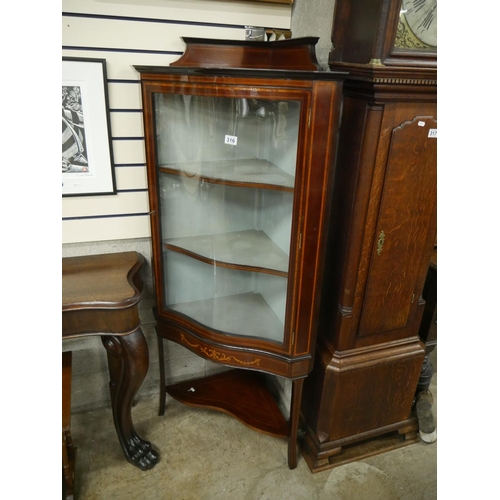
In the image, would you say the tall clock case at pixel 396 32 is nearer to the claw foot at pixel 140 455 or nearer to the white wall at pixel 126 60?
the white wall at pixel 126 60

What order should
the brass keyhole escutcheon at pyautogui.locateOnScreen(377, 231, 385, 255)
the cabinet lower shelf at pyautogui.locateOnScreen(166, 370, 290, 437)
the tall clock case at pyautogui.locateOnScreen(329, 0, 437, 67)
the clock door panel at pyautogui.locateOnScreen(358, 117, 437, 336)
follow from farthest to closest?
the cabinet lower shelf at pyautogui.locateOnScreen(166, 370, 290, 437), the brass keyhole escutcheon at pyautogui.locateOnScreen(377, 231, 385, 255), the clock door panel at pyautogui.locateOnScreen(358, 117, 437, 336), the tall clock case at pyautogui.locateOnScreen(329, 0, 437, 67)

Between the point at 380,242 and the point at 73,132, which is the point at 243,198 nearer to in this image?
the point at 380,242

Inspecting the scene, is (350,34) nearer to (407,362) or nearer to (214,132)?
(214,132)

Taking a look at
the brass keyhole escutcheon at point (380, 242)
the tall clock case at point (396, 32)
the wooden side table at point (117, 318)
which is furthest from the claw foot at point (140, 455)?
the tall clock case at point (396, 32)

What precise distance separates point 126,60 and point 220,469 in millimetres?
1709

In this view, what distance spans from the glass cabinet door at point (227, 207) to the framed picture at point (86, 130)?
0.88 ft

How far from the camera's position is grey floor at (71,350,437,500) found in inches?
64.3

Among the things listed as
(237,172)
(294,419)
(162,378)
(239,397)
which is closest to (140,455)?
(162,378)

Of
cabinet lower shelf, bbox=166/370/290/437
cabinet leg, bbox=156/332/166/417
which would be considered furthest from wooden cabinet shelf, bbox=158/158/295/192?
cabinet lower shelf, bbox=166/370/290/437

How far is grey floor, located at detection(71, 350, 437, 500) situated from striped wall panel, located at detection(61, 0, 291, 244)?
3.07ft

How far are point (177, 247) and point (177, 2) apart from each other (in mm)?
916

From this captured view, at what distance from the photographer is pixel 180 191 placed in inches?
61.5

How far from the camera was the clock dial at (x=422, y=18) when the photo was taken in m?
1.16

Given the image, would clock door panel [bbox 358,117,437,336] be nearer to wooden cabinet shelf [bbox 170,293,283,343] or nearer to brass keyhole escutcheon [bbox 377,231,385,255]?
brass keyhole escutcheon [bbox 377,231,385,255]
